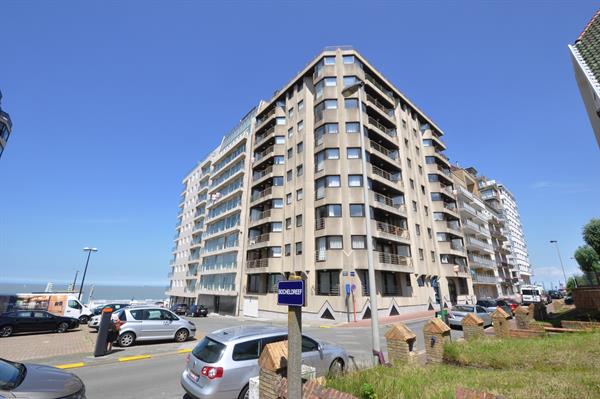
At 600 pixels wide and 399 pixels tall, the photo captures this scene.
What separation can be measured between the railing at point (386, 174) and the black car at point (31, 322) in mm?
29843

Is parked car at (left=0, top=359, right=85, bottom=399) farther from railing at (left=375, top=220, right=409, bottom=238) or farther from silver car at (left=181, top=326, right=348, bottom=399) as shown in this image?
railing at (left=375, top=220, right=409, bottom=238)

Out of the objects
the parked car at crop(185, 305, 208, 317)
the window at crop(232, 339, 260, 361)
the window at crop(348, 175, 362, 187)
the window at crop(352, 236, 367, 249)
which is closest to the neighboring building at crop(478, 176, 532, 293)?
the window at crop(348, 175, 362, 187)


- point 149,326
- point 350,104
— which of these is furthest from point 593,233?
point 149,326

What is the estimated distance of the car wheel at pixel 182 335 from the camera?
15.6m

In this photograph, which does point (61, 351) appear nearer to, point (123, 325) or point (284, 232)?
point (123, 325)

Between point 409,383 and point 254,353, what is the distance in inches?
137

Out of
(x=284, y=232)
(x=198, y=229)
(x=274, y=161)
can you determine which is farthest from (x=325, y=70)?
(x=198, y=229)

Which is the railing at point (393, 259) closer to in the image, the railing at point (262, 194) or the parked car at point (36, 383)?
the railing at point (262, 194)

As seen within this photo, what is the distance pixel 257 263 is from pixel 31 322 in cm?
2127

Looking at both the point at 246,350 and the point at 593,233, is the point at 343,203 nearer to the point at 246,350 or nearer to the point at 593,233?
the point at 246,350

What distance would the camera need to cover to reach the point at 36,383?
209 inches

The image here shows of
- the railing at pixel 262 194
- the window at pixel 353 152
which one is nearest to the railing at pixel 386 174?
the window at pixel 353 152

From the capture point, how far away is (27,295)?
2820 cm

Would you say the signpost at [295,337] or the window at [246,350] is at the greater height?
the signpost at [295,337]
